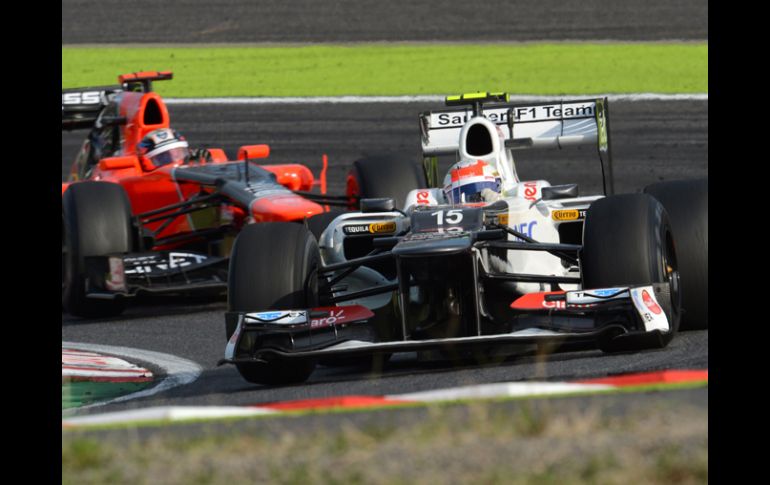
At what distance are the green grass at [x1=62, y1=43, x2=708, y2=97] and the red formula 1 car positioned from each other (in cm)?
746

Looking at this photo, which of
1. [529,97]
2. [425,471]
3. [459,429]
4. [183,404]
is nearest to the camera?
[425,471]

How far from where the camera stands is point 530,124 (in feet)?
36.4

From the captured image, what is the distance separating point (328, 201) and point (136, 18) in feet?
49.8

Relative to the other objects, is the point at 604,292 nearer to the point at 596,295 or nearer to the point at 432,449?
the point at 596,295

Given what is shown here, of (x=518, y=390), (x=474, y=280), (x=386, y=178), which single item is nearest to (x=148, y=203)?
(x=386, y=178)

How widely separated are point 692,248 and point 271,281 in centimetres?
260

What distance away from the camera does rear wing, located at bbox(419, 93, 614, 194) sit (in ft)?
35.4

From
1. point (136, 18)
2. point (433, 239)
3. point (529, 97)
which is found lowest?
point (433, 239)

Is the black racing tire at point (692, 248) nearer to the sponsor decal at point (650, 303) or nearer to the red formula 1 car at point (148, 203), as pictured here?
the sponsor decal at point (650, 303)

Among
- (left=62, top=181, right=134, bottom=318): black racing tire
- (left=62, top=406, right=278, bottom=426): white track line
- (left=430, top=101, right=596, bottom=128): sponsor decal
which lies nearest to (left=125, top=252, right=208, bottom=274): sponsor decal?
(left=62, top=181, right=134, bottom=318): black racing tire

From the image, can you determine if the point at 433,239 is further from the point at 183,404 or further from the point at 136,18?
the point at 136,18

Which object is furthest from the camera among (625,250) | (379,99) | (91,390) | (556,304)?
(379,99)
